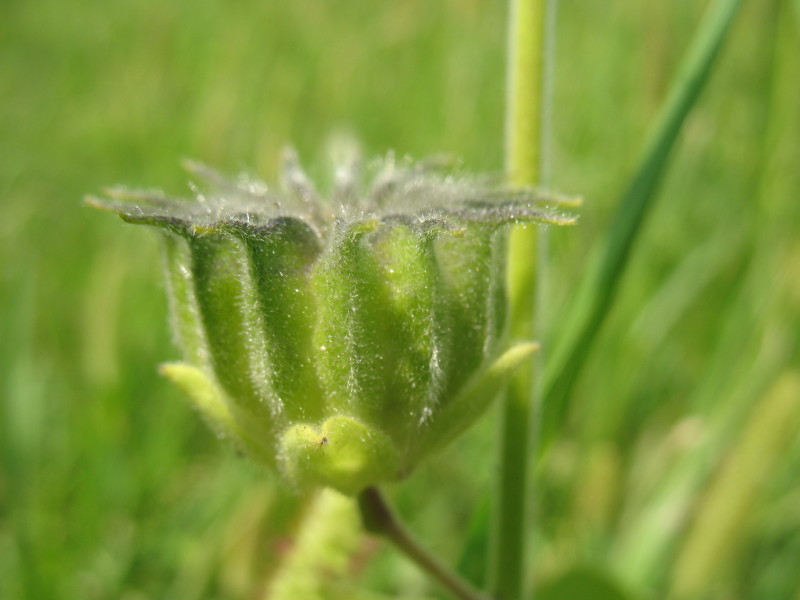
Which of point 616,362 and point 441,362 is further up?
point 616,362

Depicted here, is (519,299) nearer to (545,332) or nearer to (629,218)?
(629,218)

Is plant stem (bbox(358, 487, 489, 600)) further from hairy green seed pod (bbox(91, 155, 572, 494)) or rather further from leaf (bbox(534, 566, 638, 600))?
leaf (bbox(534, 566, 638, 600))

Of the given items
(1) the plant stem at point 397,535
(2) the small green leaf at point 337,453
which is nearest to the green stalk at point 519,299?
(1) the plant stem at point 397,535

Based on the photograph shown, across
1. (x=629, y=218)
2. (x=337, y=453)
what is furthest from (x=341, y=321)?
(x=629, y=218)

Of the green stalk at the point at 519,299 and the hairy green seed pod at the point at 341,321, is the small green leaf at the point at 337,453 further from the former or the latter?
the green stalk at the point at 519,299

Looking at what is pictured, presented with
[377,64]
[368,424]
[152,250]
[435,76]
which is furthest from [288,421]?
[377,64]

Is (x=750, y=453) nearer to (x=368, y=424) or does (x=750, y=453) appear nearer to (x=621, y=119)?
(x=368, y=424)


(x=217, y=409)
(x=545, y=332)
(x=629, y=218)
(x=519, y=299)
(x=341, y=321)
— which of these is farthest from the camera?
(x=545, y=332)
